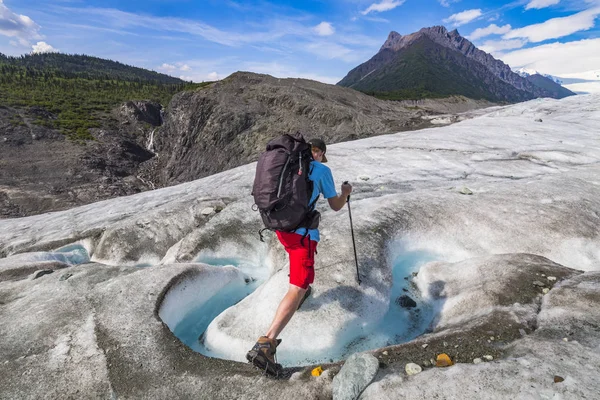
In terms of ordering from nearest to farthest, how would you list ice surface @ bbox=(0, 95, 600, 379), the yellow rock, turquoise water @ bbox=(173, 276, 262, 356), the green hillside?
the yellow rock < ice surface @ bbox=(0, 95, 600, 379) < turquoise water @ bbox=(173, 276, 262, 356) < the green hillside

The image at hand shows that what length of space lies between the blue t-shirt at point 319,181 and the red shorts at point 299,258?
0.18 meters

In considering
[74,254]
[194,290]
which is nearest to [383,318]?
[194,290]

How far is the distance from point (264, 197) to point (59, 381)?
548 centimetres

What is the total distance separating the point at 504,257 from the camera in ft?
33.4

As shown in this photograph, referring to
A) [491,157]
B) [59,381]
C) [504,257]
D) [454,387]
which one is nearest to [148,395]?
[59,381]

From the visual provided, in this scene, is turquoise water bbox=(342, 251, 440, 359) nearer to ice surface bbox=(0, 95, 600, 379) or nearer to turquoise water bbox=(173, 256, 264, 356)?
ice surface bbox=(0, 95, 600, 379)

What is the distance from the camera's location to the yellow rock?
5812 mm

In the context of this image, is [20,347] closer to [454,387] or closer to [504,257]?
[454,387]

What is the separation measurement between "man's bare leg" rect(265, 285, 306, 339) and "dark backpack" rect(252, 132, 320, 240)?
4.35 ft

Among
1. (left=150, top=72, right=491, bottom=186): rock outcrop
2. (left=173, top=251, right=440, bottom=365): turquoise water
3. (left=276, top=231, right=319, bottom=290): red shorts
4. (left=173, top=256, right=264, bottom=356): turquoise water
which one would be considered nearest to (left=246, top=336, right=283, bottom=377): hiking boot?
(left=276, top=231, right=319, bottom=290): red shorts

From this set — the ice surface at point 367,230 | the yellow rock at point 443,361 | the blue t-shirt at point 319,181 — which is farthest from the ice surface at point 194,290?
the yellow rock at point 443,361

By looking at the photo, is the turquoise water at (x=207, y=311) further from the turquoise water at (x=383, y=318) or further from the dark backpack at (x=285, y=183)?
the dark backpack at (x=285, y=183)

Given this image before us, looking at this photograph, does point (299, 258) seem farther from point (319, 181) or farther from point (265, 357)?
point (265, 357)

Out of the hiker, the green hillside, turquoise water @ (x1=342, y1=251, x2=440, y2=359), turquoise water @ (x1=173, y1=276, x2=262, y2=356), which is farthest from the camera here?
the green hillside
